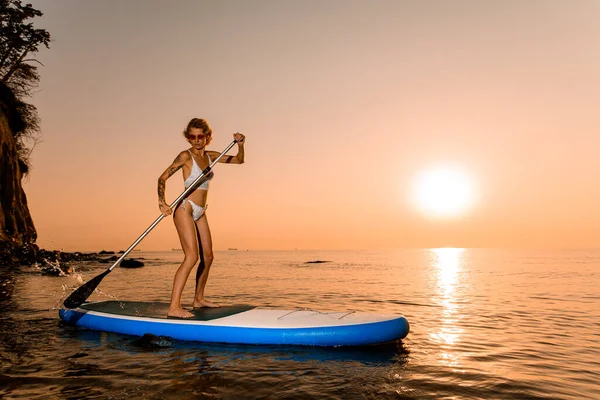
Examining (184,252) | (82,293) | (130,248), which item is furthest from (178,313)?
(82,293)

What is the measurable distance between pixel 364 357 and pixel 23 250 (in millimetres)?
29479

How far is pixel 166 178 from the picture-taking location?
21.9ft

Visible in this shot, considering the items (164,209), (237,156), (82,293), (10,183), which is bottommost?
(82,293)

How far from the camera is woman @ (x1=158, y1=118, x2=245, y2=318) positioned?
6590 mm

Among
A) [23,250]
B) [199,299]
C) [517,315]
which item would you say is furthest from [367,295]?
[23,250]

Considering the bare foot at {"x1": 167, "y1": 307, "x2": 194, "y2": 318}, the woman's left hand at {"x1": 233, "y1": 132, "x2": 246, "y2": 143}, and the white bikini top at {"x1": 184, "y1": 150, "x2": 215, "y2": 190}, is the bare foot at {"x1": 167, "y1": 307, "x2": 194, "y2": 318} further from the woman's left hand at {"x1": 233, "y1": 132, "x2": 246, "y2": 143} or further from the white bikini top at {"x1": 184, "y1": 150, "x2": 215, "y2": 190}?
the woman's left hand at {"x1": 233, "y1": 132, "x2": 246, "y2": 143}

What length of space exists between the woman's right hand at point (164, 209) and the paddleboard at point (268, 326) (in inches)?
64.2

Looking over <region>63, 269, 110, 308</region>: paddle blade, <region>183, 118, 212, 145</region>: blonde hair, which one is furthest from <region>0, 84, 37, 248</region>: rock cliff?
<region>183, 118, 212, 145</region>: blonde hair

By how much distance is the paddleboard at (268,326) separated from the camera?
19.7ft

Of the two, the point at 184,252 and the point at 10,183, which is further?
the point at 10,183

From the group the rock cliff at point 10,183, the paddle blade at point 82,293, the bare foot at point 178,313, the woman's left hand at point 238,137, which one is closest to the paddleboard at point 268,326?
the bare foot at point 178,313

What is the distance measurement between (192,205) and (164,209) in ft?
1.46

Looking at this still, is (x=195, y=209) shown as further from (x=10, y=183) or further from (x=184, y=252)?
(x=10, y=183)

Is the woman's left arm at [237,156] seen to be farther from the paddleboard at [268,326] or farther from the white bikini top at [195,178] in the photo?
the paddleboard at [268,326]
